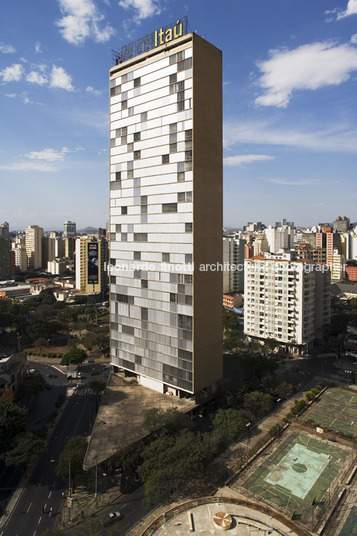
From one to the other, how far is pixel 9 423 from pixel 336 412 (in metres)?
40.0

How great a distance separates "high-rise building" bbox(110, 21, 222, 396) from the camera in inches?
1679

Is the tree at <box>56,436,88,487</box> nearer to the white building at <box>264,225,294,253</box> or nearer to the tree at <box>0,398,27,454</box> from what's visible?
the tree at <box>0,398,27,454</box>

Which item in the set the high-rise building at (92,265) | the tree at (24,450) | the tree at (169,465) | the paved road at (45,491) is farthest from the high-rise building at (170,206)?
the high-rise building at (92,265)

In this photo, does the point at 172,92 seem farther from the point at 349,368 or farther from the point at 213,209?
the point at 349,368

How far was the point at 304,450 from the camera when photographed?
38.9 m

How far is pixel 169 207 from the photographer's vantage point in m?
44.6


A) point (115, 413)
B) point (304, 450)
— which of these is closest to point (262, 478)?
point (304, 450)

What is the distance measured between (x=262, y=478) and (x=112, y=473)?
581 inches

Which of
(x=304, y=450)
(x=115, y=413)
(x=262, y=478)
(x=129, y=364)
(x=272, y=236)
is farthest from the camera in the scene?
(x=272, y=236)

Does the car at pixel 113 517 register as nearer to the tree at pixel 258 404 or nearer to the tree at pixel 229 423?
the tree at pixel 229 423

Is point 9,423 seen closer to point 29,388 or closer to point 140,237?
point 29,388

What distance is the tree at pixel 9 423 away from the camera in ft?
117

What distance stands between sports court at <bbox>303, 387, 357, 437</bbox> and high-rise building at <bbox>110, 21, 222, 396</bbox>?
1395 centimetres

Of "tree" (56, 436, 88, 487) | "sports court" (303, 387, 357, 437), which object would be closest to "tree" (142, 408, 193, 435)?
"tree" (56, 436, 88, 487)
